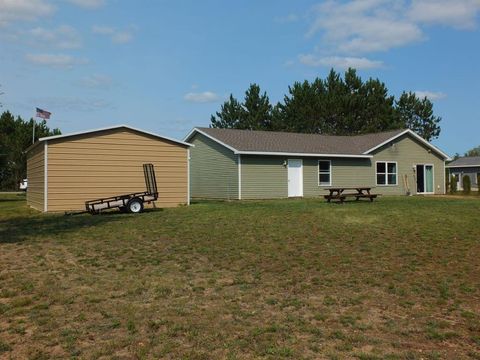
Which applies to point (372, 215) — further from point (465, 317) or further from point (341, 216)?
point (465, 317)

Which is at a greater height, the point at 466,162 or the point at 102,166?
the point at 466,162

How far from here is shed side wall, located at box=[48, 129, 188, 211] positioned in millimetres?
18438

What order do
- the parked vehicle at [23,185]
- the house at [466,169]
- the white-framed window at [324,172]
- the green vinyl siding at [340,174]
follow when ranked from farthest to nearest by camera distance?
the house at [466,169], the parked vehicle at [23,185], the white-framed window at [324,172], the green vinyl siding at [340,174]

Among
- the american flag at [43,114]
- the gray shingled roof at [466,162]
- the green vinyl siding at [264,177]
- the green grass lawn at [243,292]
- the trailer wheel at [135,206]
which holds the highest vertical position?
the american flag at [43,114]

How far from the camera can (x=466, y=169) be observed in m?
49.2

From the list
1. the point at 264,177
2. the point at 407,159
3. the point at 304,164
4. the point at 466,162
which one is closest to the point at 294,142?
the point at 304,164

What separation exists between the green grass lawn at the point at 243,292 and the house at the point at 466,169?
3915cm

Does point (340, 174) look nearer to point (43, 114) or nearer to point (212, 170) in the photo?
point (212, 170)

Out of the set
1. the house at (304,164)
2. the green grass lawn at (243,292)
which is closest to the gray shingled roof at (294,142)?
the house at (304,164)

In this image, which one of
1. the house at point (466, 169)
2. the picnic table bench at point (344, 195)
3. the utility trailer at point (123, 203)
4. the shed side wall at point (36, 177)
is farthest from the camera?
the house at point (466, 169)

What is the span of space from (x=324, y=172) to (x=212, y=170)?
21.4ft

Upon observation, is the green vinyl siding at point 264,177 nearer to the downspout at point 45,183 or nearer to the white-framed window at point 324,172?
the white-framed window at point 324,172

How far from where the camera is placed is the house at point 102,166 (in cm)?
1836

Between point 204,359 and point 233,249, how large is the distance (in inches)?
217
